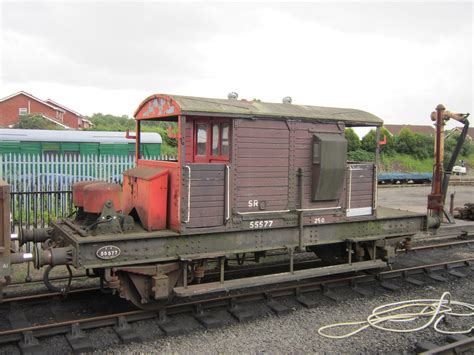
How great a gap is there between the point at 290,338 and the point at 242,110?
3.41 metres

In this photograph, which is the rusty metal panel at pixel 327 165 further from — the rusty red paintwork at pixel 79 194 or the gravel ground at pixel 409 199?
the gravel ground at pixel 409 199

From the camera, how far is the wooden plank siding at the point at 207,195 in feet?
22.0

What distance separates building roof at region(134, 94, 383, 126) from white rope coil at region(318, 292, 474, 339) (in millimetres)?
3269

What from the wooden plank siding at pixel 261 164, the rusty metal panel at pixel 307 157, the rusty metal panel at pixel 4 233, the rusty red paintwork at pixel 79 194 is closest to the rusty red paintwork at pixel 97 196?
the rusty red paintwork at pixel 79 194

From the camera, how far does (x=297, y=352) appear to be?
19.5ft

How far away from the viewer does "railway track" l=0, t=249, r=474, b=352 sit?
6.05 metres

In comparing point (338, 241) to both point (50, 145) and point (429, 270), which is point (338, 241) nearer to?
point (429, 270)

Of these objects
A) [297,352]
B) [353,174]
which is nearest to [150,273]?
[297,352]

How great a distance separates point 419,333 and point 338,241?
211 centimetres

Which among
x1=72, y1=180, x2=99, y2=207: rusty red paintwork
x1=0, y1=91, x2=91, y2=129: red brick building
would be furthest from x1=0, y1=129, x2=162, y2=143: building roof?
x1=0, y1=91, x2=91, y2=129: red brick building

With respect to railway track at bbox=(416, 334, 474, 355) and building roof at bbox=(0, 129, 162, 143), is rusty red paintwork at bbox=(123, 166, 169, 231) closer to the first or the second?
railway track at bbox=(416, 334, 474, 355)

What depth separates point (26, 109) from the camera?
45.8m

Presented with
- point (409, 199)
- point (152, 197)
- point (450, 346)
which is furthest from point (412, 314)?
point (409, 199)

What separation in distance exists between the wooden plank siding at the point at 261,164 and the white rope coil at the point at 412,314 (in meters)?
2.16
